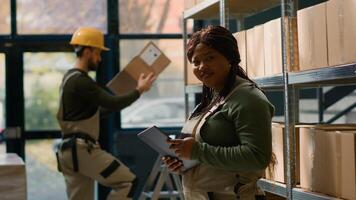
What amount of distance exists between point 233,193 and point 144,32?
154 inches

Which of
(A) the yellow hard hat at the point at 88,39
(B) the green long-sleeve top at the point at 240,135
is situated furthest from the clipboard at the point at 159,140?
(A) the yellow hard hat at the point at 88,39

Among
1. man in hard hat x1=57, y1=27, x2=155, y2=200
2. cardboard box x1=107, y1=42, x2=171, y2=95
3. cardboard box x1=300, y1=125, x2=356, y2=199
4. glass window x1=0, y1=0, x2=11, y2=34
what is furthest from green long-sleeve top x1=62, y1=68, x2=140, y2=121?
cardboard box x1=300, y1=125, x2=356, y2=199

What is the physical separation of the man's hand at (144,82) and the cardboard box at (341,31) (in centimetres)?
255

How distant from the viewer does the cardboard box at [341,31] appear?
2.39 meters

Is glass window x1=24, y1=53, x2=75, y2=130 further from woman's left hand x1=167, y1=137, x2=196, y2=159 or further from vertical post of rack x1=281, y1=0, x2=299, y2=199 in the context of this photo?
woman's left hand x1=167, y1=137, x2=196, y2=159

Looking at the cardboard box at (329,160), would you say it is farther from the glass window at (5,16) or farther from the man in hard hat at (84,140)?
the glass window at (5,16)

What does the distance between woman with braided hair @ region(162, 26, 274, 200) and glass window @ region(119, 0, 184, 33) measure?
12.0ft

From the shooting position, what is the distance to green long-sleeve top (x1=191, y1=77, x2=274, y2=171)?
87.4 inches

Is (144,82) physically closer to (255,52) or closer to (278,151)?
(255,52)

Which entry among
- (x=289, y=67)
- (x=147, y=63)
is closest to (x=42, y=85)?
(x=147, y=63)

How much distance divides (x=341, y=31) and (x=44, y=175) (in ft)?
13.4

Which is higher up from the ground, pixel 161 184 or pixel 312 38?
pixel 312 38

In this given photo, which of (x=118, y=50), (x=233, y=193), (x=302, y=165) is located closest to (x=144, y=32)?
(x=118, y=50)

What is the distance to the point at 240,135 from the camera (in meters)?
2.25
